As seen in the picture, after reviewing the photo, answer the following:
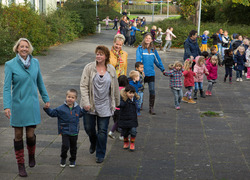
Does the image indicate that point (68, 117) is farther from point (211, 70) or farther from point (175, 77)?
point (211, 70)

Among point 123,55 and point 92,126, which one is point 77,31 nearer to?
point 123,55

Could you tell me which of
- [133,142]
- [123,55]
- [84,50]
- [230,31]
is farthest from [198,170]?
[230,31]

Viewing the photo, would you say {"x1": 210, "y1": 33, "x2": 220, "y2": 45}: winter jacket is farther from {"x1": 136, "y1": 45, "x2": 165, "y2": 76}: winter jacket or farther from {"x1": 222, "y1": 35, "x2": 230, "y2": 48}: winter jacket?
{"x1": 136, "y1": 45, "x2": 165, "y2": 76}: winter jacket

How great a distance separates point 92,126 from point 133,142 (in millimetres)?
964

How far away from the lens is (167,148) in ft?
23.6

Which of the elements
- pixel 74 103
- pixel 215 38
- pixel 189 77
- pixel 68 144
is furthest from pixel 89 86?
pixel 215 38

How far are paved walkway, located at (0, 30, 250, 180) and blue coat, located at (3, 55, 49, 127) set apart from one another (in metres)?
0.81

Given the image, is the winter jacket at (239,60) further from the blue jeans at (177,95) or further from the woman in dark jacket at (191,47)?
the blue jeans at (177,95)

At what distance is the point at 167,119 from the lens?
9.38m

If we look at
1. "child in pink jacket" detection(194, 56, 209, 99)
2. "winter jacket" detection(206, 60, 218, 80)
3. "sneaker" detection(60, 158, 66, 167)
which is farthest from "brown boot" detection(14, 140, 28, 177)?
"winter jacket" detection(206, 60, 218, 80)

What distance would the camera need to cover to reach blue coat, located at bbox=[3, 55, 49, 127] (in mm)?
5582

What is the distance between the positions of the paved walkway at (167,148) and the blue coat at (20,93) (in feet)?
2.64

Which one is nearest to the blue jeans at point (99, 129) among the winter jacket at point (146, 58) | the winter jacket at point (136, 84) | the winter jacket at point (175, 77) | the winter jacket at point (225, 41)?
the winter jacket at point (136, 84)

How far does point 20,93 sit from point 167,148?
276 centimetres
